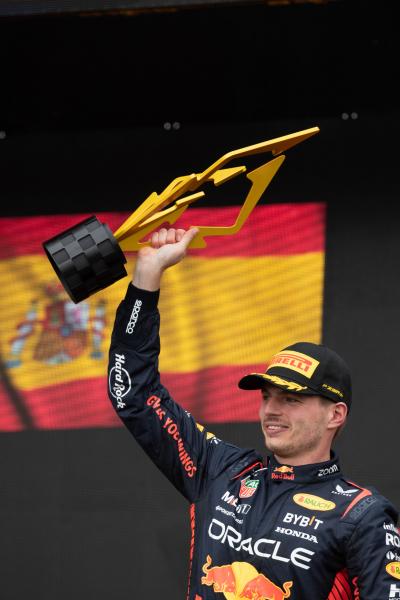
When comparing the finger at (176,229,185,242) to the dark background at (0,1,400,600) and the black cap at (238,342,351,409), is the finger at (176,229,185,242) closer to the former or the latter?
the black cap at (238,342,351,409)

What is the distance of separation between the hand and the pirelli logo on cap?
0.91ft

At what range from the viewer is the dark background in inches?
121

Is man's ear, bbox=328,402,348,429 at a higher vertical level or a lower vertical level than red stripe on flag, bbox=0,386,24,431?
higher

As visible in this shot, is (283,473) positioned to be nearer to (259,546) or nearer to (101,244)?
(259,546)

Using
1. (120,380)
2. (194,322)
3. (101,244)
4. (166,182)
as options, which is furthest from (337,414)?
(166,182)

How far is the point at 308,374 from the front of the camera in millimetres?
1949

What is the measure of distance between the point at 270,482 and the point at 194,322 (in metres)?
1.33

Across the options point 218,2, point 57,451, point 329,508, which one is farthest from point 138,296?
point 57,451

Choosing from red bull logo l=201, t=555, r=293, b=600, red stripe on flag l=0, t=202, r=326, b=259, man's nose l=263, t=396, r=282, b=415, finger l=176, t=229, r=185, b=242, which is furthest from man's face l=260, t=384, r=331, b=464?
red stripe on flag l=0, t=202, r=326, b=259

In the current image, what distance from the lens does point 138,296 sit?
1960mm

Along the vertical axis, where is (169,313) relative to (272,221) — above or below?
below

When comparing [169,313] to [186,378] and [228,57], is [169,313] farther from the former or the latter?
[228,57]

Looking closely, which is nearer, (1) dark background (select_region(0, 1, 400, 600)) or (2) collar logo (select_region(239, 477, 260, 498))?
(2) collar logo (select_region(239, 477, 260, 498))

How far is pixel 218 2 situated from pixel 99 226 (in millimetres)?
1179
